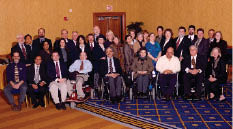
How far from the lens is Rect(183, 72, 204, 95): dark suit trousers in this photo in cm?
558

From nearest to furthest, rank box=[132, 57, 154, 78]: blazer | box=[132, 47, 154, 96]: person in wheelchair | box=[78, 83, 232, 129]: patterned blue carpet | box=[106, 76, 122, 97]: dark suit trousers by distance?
box=[78, 83, 232, 129]: patterned blue carpet → box=[106, 76, 122, 97]: dark suit trousers → box=[132, 47, 154, 96]: person in wheelchair → box=[132, 57, 154, 78]: blazer

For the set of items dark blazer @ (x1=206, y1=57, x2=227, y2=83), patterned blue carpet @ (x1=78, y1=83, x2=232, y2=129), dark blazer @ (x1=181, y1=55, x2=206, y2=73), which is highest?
dark blazer @ (x1=181, y1=55, x2=206, y2=73)

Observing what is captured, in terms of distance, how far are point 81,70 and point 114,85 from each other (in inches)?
32.4

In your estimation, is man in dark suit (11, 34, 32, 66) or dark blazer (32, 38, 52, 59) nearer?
man in dark suit (11, 34, 32, 66)

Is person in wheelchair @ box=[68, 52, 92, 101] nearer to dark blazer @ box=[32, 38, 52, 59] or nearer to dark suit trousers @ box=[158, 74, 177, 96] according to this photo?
dark blazer @ box=[32, 38, 52, 59]

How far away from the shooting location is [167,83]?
18.5 ft

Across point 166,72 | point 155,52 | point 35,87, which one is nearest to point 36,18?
point 35,87

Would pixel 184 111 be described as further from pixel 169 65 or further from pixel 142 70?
pixel 142 70

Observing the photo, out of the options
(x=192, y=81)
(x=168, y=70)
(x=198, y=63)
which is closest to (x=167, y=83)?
(x=168, y=70)

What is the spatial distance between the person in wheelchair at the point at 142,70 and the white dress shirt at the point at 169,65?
0.20 meters

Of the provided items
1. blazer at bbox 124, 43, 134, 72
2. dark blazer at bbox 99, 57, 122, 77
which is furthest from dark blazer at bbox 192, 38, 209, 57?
dark blazer at bbox 99, 57, 122, 77

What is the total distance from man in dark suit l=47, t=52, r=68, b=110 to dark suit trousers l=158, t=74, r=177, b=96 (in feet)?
6.66

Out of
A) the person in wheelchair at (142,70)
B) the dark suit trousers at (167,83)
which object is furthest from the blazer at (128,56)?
the dark suit trousers at (167,83)

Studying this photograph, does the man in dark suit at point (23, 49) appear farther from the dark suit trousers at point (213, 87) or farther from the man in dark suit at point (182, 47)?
the dark suit trousers at point (213, 87)
